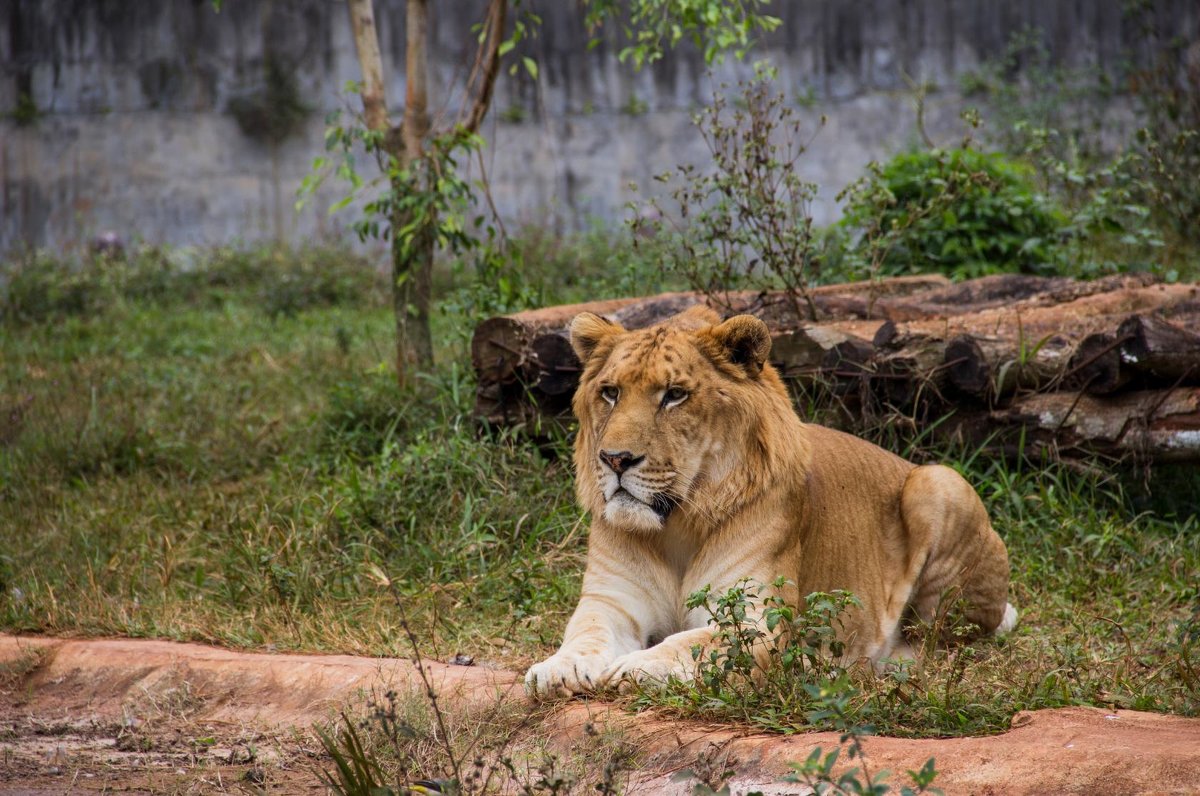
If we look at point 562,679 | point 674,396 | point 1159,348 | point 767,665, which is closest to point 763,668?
point 767,665

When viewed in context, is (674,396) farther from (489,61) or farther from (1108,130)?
(1108,130)

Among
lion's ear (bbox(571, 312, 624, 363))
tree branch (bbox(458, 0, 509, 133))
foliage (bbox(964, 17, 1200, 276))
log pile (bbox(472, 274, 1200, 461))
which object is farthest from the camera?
foliage (bbox(964, 17, 1200, 276))

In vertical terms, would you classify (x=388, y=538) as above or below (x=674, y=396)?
below

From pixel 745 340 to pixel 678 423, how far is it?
1.27 ft

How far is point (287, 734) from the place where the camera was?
4082 mm

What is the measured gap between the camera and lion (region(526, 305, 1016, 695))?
4.04 meters

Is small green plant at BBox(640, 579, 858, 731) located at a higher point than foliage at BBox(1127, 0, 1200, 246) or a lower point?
lower

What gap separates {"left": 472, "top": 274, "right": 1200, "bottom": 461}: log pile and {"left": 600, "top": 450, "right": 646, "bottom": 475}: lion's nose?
1.97m

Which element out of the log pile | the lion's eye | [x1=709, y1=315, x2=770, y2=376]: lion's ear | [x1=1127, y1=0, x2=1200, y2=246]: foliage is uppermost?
[x1=1127, y1=0, x2=1200, y2=246]: foliage

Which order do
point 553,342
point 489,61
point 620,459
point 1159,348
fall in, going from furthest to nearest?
point 489,61, point 553,342, point 1159,348, point 620,459

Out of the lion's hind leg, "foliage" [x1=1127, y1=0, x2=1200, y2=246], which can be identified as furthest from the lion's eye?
"foliage" [x1=1127, y1=0, x2=1200, y2=246]

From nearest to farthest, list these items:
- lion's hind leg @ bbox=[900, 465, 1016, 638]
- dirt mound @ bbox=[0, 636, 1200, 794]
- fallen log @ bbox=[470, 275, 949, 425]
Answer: dirt mound @ bbox=[0, 636, 1200, 794] < lion's hind leg @ bbox=[900, 465, 1016, 638] < fallen log @ bbox=[470, 275, 949, 425]

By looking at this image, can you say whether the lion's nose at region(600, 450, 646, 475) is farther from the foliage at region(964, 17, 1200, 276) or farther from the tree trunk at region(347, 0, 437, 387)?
the foliage at region(964, 17, 1200, 276)

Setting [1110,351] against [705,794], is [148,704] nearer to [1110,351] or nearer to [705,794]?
[705,794]
